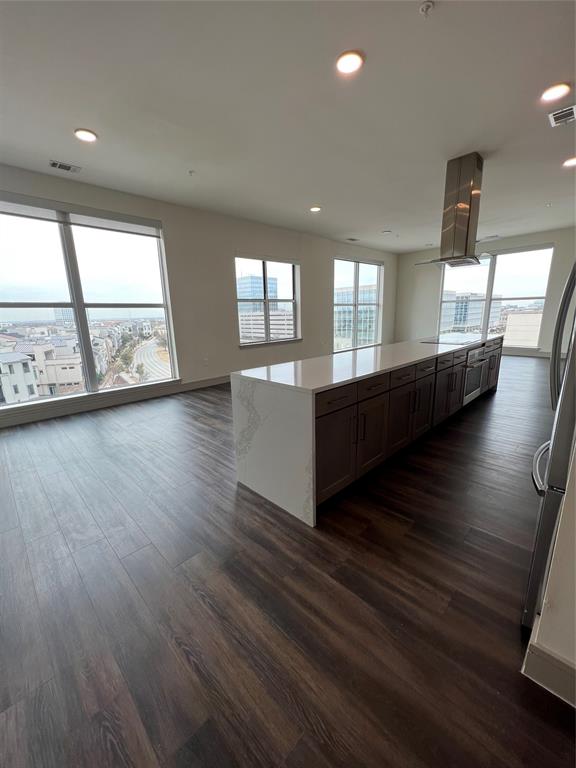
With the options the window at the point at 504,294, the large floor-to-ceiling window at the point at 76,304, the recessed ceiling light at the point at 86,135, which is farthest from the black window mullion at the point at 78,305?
the window at the point at 504,294

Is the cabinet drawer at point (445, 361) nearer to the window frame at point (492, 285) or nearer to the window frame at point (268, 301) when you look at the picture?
the window frame at point (268, 301)

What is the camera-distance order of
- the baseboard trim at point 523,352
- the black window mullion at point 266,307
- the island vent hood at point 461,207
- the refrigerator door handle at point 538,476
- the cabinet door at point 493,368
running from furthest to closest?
the baseboard trim at point 523,352, the black window mullion at point 266,307, the cabinet door at point 493,368, the island vent hood at point 461,207, the refrigerator door handle at point 538,476

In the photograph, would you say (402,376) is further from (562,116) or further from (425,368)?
(562,116)

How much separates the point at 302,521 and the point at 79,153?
13.7 ft

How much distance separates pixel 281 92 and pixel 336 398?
2.36 m

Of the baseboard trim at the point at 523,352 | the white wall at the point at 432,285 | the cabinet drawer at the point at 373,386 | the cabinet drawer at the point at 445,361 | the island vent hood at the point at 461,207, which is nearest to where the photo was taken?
the cabinet drawer at the point at 373,386

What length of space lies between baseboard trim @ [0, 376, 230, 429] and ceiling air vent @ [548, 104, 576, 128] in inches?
211

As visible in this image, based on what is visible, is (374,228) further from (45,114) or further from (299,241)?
(45,114)

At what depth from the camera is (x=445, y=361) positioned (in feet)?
10.4

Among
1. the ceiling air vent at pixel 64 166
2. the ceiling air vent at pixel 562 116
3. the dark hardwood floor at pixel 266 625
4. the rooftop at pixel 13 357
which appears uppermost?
the ceiling air vent at pixel 64 166

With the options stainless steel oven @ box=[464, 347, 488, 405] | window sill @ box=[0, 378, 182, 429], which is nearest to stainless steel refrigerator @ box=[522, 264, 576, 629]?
stainless steel oven @ box=[464, 347, 488, 405]

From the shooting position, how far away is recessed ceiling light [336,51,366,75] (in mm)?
1942

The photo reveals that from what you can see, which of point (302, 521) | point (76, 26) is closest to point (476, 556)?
point (302, 521)

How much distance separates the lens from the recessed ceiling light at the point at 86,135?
2732mm
